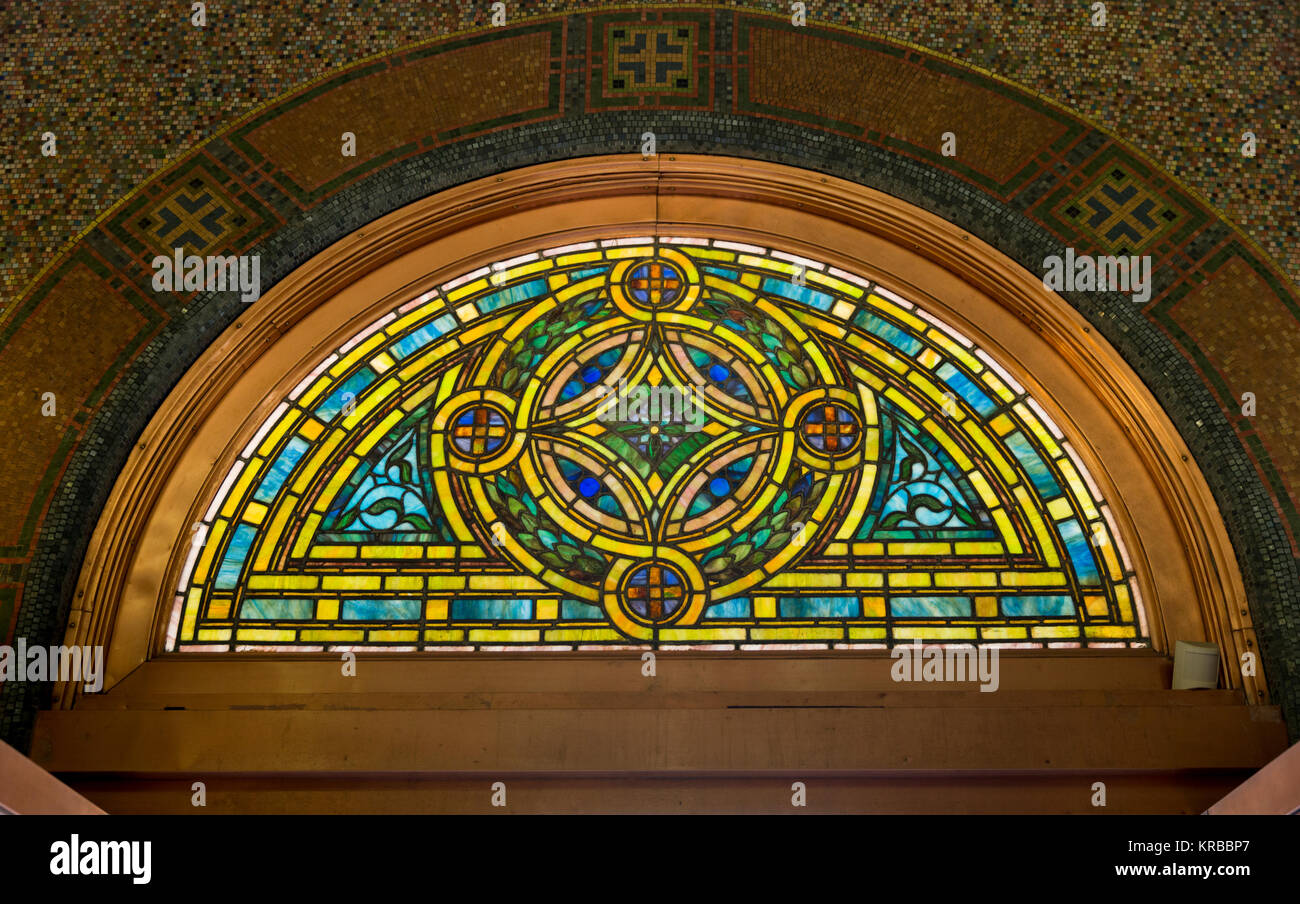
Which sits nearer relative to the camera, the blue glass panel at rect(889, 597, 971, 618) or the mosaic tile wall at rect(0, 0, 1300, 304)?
the blue glass panel at rect(889, 597, 971, 618)

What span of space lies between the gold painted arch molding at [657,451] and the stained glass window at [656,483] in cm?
1

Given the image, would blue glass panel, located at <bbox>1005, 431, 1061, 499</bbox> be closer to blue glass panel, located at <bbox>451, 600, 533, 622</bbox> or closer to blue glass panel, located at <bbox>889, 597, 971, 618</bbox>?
blue glass panel, located at <bbox>889, 597, 971, 618</bbox>

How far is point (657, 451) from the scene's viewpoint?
6.75 metres

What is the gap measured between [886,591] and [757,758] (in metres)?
1.04

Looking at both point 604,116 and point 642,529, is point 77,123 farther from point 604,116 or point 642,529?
point 642,529

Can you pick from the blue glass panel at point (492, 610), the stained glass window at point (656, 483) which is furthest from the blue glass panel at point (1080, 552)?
the blue glass panel at point (492, 610)

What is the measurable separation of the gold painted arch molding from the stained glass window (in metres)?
0.01

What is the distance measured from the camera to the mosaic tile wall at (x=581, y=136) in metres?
6.61

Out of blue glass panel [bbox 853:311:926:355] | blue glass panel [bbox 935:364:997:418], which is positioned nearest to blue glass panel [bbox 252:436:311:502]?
blue glass panel [bbox 853:311:926:355]

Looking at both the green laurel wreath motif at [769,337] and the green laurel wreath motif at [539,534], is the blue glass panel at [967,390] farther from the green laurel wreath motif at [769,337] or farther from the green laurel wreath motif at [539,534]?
the green laurel wreath motif at [539,534]

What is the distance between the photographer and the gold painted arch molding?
6.38 meters

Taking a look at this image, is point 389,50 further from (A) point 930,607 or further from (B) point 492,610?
(A) point 930,607

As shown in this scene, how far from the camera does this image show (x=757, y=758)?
5.89m

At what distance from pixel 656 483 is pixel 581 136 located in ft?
5.95
